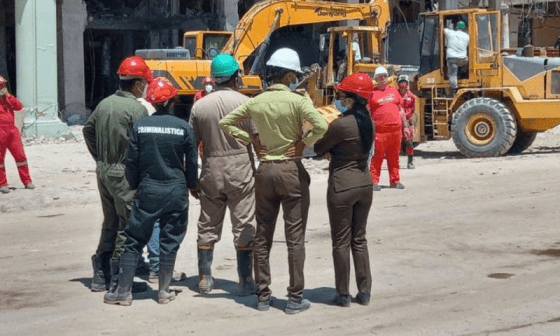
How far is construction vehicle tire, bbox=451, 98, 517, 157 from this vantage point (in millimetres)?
20453

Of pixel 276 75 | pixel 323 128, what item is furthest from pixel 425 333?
pixel 276 75

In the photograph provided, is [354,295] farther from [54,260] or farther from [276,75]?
[54,260]

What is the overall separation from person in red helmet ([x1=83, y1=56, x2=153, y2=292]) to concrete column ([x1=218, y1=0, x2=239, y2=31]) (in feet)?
72.1

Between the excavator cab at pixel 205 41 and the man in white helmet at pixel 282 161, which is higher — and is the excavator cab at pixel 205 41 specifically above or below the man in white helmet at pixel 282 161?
above

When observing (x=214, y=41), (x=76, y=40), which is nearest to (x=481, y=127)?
(x=214, y=41)

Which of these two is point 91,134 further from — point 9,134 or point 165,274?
point 9,134

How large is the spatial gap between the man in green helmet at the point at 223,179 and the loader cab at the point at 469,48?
511 inches

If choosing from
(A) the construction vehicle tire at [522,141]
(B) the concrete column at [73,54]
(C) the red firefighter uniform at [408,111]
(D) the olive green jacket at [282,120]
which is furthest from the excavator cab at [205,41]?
(D) the olive green jacket at [282,120]

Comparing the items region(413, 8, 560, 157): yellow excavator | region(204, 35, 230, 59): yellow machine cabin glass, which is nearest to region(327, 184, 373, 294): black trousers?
region(413, 8, 560, 157): yellow excavator

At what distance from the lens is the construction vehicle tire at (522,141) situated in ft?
70.6

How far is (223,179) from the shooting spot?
8.72m

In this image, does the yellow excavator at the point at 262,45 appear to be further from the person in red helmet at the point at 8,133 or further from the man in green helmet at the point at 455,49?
the person in red helmet at the point at 8,133

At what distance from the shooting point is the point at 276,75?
8.32 meters

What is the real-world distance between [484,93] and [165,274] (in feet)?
45.1
